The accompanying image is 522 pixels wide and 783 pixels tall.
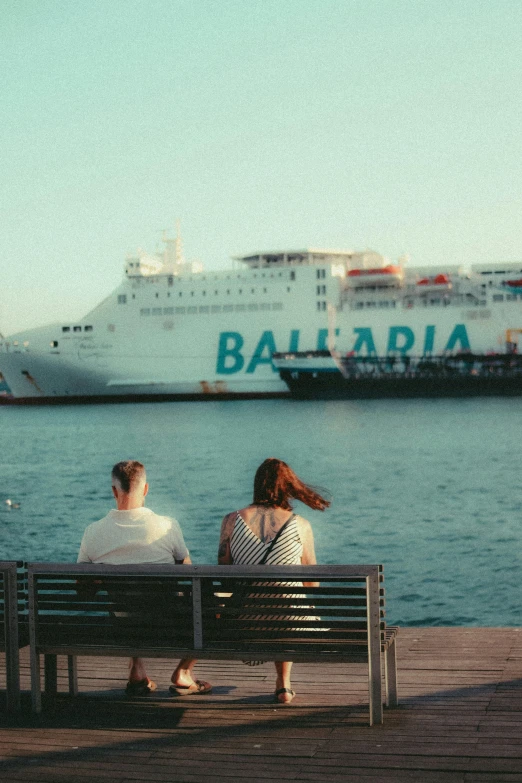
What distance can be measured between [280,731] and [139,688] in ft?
2.11

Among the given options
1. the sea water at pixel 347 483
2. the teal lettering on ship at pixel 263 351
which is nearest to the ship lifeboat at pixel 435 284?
the teal lettering on ship at pixel 263 351

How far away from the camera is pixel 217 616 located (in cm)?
334

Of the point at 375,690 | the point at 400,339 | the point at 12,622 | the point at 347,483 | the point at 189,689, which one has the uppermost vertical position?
the point at 12,622

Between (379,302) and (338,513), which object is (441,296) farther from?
(338,513)

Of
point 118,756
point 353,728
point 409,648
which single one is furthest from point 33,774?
point 409,648

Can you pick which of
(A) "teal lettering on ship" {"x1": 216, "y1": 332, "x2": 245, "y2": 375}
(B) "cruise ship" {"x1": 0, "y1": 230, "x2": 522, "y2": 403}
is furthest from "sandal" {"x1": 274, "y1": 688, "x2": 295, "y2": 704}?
(A) "teal lettering on ship" {"x1": 216, "y1": 332, "x2": 245, "y2": 375}

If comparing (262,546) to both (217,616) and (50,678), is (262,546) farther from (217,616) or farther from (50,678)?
(50,678)

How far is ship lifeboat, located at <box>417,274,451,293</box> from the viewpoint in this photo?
50.8 metres

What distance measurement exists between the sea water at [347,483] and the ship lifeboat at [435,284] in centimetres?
877

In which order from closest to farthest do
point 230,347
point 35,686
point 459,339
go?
1. point 35,686
2. point 230,347
3. point 459,339

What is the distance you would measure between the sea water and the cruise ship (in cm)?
670

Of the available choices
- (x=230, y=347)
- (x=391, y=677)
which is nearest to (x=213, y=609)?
(x=391, y=677)

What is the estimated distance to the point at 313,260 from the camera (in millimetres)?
52000

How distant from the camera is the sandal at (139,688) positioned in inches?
143
